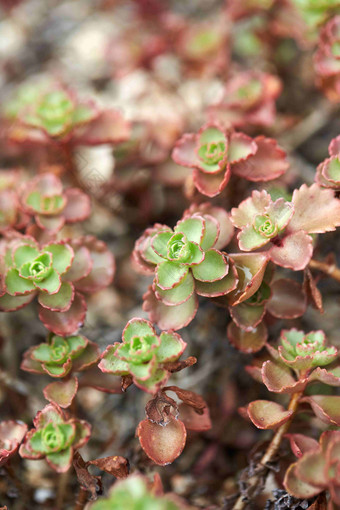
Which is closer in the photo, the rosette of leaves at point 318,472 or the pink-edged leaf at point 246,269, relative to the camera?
the rosette of leaves at point 318,472

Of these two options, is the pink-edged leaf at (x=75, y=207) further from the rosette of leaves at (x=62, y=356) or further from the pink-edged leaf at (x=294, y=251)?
the pink-edged leaf at (x=294, y=251)

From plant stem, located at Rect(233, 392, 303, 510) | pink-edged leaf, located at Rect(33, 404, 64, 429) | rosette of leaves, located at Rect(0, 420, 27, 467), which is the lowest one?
plant stem, located at Rect(233, 392, 303, 510)

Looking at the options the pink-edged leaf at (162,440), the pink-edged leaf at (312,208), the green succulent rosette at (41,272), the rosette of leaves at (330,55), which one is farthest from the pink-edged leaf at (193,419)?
the rosette of leaves at (330,55)

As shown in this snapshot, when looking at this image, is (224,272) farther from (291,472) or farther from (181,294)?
(291,472)

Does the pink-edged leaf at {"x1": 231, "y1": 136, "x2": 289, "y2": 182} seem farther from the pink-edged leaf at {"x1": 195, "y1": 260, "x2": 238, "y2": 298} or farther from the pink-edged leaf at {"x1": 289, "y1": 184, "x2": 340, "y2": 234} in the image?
the pink-edged leaf at {"x1": 195, "y1": 260, "x2": 238, "y2": 298}

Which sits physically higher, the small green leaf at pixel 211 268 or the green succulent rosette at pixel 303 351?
the small green leaf at pixel 211 268

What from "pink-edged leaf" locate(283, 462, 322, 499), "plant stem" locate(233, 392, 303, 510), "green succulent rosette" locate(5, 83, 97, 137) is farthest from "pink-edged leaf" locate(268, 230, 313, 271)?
"green succulent rosette" locate(5, 83, 97, 137)
